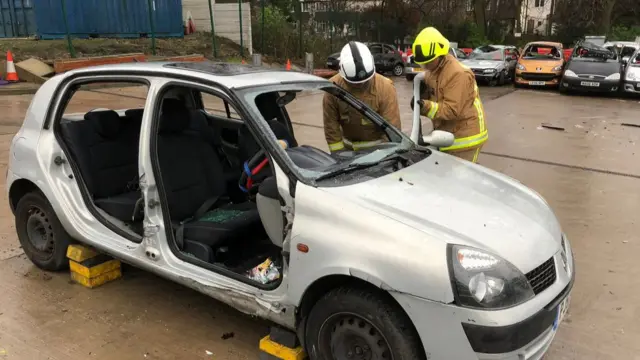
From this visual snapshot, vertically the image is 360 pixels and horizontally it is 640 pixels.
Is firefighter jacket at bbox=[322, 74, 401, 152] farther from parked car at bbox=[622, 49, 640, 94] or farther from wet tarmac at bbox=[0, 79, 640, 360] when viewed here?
parked car at bbox=[622, 49, 640, 94]

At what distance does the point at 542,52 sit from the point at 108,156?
1835 cm

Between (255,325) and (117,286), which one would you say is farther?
(117,286)

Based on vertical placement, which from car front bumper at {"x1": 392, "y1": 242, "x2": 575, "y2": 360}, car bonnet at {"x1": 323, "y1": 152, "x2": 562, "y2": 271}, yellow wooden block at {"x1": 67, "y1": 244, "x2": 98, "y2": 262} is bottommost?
yellow wooden block at {"x1": 67, "y1": 244, "x2": 98, "y2": 262}

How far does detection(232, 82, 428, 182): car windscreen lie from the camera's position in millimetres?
2881

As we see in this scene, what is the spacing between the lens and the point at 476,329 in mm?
2174

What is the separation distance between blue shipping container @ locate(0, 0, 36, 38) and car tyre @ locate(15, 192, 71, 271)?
19401mm

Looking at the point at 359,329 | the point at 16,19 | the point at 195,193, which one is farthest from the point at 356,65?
the point at 16,19

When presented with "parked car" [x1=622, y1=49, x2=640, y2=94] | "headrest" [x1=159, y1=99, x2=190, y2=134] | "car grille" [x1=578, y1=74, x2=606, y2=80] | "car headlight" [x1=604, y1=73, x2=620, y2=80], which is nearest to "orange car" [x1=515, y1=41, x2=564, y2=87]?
"car grille" [x1=578, y1=74, x2=606, y2=80]

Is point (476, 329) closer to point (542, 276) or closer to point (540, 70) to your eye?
point (542, 276)

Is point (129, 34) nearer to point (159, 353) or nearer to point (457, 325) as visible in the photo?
point (159, 353)

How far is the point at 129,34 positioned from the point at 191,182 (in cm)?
1737

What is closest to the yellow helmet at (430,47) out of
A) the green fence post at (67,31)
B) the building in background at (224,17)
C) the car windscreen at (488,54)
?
the green fence post at (67,31)

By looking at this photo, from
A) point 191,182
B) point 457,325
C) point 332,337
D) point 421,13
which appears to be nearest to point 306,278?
point 332,337

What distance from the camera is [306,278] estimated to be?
2523 millimetres
